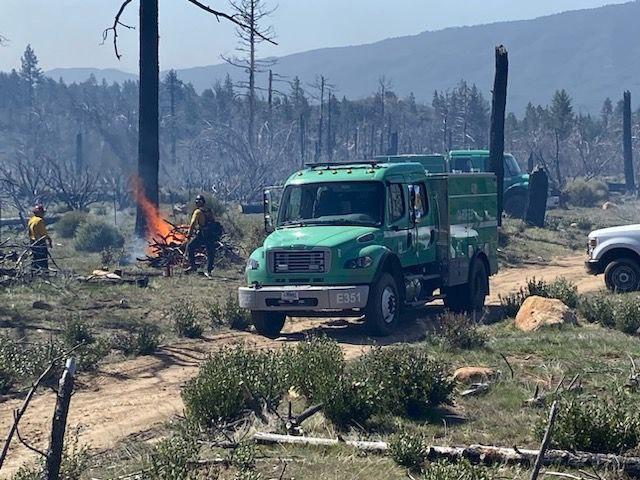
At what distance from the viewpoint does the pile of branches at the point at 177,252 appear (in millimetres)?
22922

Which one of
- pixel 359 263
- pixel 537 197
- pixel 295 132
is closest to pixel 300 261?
pixel 359 263

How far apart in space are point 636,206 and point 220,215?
29.5 m

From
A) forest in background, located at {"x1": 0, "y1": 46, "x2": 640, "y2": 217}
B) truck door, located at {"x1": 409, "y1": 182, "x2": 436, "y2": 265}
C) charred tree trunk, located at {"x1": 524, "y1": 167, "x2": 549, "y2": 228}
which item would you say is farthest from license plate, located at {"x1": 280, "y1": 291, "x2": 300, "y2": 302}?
forest in background, located at {"x1": 0, "y1": 46, "x2": 640, "y2": 217}

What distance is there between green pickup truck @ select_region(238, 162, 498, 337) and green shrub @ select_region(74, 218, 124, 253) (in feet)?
46.7

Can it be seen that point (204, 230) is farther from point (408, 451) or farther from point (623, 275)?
point (408, 451)

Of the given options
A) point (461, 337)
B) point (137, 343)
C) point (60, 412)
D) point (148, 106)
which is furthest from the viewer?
point (148, 106)

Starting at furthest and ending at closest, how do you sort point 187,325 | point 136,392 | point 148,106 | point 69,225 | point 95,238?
point 69,225, point 95,238, point 148,106, point 187,325, point 136,392

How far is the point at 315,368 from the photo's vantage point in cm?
923

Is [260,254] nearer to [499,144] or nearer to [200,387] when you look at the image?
[200,387]

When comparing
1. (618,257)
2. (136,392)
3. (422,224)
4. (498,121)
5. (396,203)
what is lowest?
(136,392)

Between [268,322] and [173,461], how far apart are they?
8.24m

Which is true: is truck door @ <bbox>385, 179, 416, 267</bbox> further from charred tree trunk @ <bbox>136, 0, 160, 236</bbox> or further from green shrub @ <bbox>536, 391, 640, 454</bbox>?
charred tree trunk @ <bbox>136, 0, 160, 236</bbox>

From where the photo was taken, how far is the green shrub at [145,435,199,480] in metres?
6.18

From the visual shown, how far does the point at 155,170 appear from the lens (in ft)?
90.2
